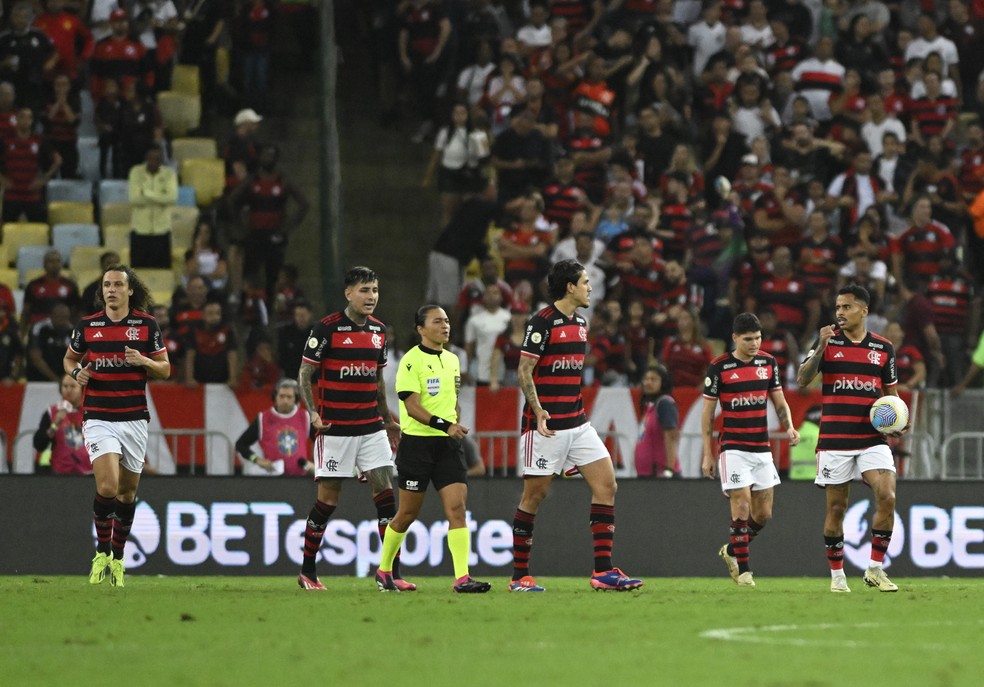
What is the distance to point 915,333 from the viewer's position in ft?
68.1

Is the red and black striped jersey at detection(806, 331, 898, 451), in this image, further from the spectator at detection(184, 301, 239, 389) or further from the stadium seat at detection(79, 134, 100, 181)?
the stadium seat at detection(79, 134, 100, 181)

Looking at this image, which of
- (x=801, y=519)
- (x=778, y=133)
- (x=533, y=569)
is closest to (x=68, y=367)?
(x=533, y=569)

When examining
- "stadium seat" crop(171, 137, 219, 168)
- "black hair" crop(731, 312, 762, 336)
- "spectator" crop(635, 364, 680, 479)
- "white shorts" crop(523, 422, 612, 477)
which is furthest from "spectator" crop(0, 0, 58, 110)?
"white shorts" crop(523, 422, 612, 477)

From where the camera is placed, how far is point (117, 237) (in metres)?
22.7

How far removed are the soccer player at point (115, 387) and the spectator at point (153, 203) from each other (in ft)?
29.0

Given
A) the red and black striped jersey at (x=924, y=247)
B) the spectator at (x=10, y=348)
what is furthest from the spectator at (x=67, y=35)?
the red and black striped jersey at (x=924, y=247)

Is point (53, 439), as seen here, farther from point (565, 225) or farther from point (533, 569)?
point (565, 225)

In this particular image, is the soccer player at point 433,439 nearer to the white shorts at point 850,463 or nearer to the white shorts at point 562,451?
the white shorts at point 562,451

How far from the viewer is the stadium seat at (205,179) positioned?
23.5m

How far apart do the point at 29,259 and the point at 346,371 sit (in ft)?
34.7

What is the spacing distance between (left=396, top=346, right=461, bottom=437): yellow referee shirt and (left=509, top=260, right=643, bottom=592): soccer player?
57 cm

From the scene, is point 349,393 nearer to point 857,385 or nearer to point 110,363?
point 110,363

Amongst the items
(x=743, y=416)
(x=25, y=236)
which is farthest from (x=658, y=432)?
(x=25, y=236)

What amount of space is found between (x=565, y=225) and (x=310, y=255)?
3.76 metres
